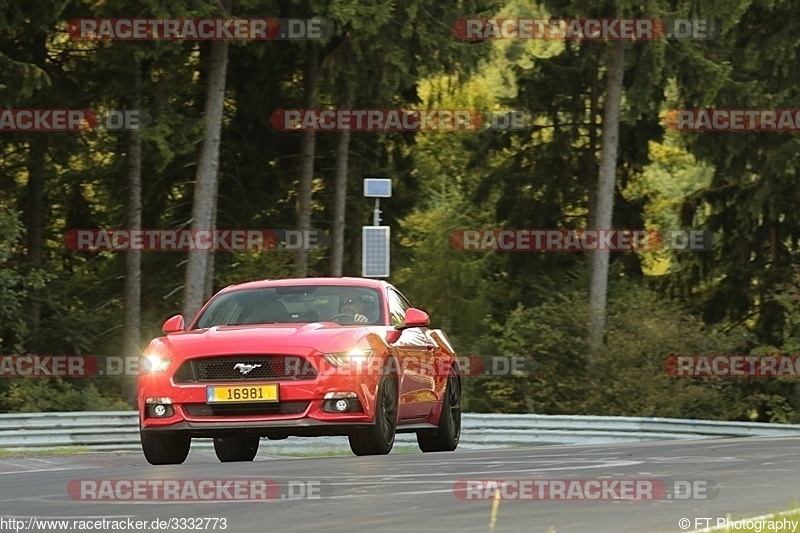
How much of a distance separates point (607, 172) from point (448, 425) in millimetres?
25051

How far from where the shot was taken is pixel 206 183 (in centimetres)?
3491

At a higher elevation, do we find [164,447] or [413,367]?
[413,367]

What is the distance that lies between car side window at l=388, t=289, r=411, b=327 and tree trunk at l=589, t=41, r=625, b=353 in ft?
81.1

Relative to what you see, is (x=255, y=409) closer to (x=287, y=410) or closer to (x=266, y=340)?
(x=287, y=410)

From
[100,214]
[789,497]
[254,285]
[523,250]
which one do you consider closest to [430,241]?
[523,250]

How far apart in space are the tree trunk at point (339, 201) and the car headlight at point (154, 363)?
27.2 m

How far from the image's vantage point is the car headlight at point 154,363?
46.0ft

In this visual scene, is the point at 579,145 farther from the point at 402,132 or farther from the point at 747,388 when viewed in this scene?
the point at 747,388

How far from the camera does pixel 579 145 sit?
156ft

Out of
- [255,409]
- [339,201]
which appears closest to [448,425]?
[255,409]

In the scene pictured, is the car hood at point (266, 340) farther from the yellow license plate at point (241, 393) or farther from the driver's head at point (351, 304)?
the driver's head at point (351, 304)

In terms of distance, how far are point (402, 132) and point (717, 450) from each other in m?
31.3

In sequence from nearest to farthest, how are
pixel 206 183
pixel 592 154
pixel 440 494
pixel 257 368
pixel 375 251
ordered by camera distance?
1. pixel 440 494
2. pixel 257 368
3. pixel 375 251
4. pixel 206 183
5. pixel 592 154

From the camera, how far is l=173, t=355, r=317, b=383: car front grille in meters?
13.7
